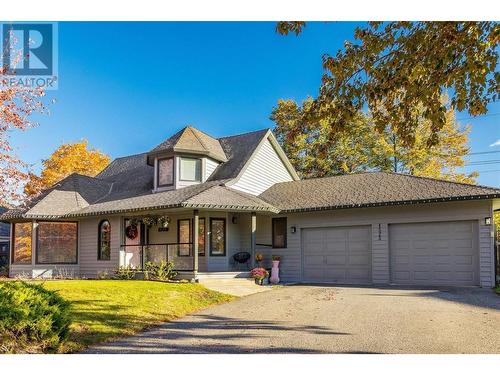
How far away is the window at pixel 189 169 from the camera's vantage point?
60.1 feet

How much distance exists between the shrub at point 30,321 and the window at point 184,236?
10930 millimetres

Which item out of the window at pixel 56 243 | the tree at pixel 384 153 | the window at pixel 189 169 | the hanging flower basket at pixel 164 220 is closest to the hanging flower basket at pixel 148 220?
the hanging flower basket at pixel 164 220

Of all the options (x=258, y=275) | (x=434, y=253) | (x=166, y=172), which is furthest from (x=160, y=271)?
(x=434, y=253)

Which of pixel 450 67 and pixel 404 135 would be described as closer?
pixel 450 67

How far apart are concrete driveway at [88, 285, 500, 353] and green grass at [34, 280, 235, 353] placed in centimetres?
39

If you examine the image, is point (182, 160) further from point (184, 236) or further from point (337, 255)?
point (337, 255)

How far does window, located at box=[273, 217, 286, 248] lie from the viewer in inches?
674

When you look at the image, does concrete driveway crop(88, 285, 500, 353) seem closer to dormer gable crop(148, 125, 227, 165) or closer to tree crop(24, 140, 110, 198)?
dormer gable crop(148, 125, 227, 165)

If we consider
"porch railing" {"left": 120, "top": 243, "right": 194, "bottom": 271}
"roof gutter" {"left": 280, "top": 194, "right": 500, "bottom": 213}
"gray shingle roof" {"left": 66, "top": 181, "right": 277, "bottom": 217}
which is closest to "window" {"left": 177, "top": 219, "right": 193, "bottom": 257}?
"porch railing" {"left": 120, "top": 243, "right": 194, "bottom": 271}

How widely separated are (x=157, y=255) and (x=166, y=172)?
3.30 metres
